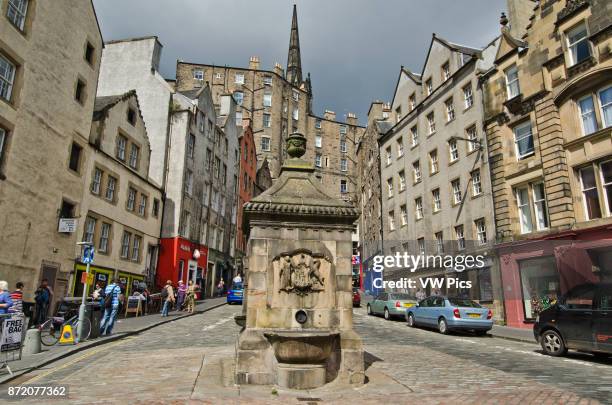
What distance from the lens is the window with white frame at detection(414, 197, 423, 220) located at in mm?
31891

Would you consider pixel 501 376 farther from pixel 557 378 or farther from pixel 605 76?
pixel 605 76

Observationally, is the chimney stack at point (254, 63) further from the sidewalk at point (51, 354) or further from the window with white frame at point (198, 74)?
the sidewalk at point (51, 354)

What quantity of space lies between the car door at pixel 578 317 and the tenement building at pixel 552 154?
797 cm

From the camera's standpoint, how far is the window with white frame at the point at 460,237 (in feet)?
86.0

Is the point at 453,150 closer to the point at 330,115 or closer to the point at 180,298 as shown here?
the point at 180,298

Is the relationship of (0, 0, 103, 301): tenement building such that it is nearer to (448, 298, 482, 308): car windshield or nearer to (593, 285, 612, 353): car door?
(448, 298, 482, 308): car windshield

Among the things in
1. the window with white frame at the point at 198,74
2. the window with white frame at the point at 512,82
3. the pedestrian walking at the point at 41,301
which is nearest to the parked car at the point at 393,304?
the window with white frame at the point at 512,82

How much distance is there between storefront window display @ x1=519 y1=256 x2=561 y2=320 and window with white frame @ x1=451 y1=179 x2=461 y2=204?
23.2 feet

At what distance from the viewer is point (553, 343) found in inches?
447

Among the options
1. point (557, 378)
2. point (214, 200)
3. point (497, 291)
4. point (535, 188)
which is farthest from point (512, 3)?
point (214, 200)

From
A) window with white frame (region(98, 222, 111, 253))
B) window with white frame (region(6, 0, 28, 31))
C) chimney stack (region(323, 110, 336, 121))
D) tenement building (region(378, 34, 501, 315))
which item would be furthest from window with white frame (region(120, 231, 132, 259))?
chimney stack (region(323, 110, 336, 121))

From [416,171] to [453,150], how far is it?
192 inches

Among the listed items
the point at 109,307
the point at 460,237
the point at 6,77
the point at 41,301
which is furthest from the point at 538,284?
the point at 6,77

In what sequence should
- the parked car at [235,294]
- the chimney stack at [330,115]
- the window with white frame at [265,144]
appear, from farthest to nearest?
the chimney stack at [330,115]
the window with white frame at [265,144]
the parked car at [235,294]
